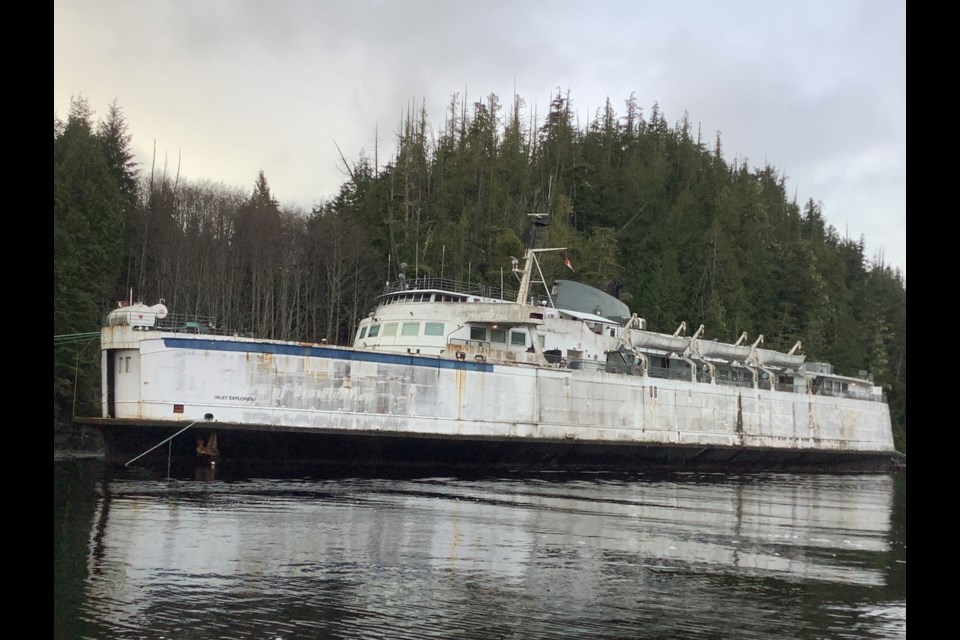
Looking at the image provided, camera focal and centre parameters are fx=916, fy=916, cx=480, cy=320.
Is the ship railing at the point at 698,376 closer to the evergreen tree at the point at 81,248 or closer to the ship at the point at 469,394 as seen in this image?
the ship at the point at 469,394

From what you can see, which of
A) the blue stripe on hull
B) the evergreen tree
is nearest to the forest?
the evergreen tree

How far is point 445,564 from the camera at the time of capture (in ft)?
48.3

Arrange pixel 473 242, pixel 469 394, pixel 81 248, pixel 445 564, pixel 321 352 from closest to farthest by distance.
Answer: pixel 445 564 → pixel 321 352 → pixel 469 394 → pixel 81 248 → pixel 473 242

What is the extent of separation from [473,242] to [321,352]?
3404 cm

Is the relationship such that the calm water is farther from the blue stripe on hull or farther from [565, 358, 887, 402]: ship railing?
[565, 358, 887, 402]: ship railing

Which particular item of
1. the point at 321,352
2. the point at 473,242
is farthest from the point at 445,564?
the point at 473,242

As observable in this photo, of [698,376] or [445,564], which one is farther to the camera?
[698,376]

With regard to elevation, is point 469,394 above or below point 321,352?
below

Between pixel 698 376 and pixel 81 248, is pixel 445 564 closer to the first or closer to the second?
pixel 698 376

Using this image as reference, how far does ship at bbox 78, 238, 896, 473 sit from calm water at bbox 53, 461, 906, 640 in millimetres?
2188

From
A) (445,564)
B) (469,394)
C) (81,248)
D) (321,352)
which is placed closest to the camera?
(445,564)

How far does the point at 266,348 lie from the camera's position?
1067 inches

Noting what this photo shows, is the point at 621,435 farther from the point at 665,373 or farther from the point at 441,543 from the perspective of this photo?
the point at 441,543

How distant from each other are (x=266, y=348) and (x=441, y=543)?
1241 cm
